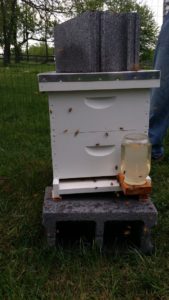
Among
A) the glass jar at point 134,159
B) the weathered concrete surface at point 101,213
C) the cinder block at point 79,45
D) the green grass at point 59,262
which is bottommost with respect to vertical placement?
the green grass at point 59,262

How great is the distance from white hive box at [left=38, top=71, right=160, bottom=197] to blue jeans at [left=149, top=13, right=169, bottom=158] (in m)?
0.97

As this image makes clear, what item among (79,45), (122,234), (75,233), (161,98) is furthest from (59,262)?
(161,98)

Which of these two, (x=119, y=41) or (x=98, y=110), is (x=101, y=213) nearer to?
(x=98, y=110)

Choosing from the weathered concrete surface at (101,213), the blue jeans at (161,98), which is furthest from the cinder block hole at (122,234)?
the blue jeans at (161,98)

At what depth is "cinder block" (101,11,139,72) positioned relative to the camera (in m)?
1.44

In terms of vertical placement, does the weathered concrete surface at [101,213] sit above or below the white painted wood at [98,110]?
below

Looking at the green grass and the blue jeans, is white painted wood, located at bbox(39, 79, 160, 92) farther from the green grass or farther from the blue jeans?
the blue jeans

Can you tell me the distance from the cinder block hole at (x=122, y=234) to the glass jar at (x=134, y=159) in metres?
0.20

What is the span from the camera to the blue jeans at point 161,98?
2.34 m

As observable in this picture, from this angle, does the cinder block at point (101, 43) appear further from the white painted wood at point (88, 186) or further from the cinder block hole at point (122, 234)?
the cinder block hole at point (122, 234)

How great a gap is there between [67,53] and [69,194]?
604mm

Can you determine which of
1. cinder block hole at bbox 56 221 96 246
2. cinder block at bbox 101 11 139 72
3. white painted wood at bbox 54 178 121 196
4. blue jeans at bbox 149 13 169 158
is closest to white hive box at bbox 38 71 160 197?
white painted wood at bbox 54 178 121 196

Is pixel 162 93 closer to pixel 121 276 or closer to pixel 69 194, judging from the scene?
pixel 69 194

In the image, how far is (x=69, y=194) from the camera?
1.60 metres
